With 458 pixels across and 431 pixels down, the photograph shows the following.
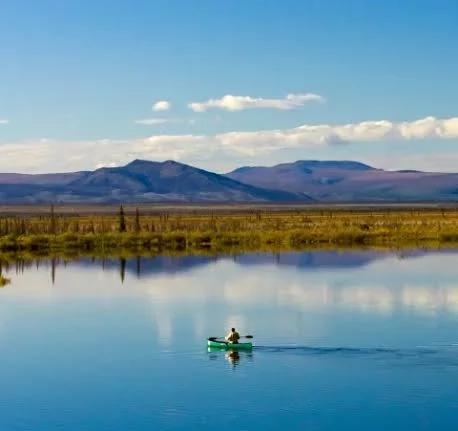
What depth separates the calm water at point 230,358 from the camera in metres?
15.9

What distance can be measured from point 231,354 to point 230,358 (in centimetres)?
24

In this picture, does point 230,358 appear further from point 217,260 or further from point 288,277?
point 217,260

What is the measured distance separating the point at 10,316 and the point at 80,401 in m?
9.60

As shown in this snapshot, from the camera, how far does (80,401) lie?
16969 millimetres

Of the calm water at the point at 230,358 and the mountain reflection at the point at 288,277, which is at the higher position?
the mountain reflection at the point at 288,277

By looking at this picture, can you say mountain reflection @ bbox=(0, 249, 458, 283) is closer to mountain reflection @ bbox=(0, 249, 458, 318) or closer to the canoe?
mountain reflection @ bbox=(0, 249, 458, 318)

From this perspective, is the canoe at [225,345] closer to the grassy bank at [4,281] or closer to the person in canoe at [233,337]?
the person in canoe at [233,337]

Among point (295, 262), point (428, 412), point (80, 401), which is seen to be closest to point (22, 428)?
point (80, 401)

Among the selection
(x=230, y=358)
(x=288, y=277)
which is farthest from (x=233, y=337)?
(x=288, y=277)

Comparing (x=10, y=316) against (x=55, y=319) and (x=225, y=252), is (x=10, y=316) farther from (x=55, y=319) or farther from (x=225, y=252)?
(x=225, y=252)

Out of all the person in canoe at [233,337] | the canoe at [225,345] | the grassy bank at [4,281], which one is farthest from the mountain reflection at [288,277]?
the person in canoe at [233,337]

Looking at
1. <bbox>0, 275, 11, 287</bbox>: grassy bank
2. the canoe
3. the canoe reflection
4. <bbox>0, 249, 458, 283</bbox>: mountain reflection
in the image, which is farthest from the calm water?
<bbox>0, 249, 458, 283</bbox>: mountain reflection

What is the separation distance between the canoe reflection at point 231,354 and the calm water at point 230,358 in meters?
0.06

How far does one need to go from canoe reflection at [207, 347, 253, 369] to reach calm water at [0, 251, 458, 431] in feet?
0.18
